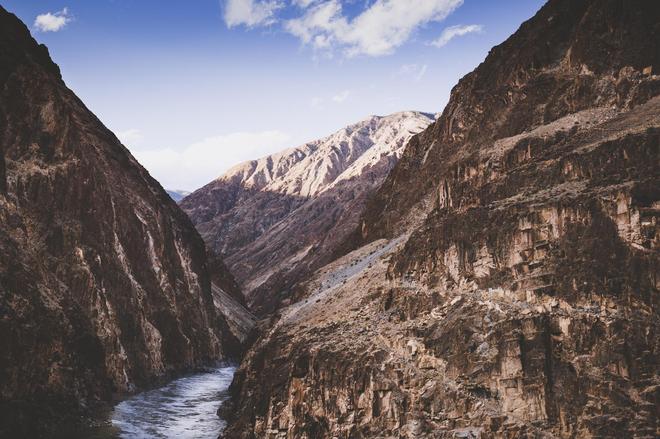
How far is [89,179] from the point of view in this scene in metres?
56.5

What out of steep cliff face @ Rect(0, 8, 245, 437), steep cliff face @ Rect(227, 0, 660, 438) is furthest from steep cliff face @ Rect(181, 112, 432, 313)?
steep cliff face @ Rect(227, 0, 660, 438)

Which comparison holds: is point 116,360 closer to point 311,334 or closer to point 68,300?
point 68,300

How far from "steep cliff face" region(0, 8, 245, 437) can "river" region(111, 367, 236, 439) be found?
1.99 meters

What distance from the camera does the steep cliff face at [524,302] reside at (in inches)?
877

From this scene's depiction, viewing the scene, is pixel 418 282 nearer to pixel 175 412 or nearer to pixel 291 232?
pixel 175 412

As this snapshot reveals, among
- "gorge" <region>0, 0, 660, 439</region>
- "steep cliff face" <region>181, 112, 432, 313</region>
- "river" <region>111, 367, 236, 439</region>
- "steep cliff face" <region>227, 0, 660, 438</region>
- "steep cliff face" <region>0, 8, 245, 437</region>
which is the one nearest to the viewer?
"steep cliff face" <region>227, 0, 660, 438</region>

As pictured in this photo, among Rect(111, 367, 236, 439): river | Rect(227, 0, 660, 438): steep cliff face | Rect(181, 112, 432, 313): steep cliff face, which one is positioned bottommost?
Rect(111, 367, 236, 439): river

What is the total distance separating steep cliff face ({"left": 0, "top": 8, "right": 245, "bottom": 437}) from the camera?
36.9 meters

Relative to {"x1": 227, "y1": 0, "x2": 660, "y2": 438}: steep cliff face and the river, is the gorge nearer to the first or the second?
{"x1": 227, "y1": 0, "x2": 660, "y2": 438}: steep cliff face

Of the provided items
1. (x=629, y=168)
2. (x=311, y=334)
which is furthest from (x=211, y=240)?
(x=629, y=168)

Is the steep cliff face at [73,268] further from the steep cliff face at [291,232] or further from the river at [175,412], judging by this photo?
the steep cliff face at [291,232]

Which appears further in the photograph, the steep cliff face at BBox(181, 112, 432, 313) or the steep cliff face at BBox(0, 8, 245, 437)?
Answer: the steep cliff face at BBox(181, 112, 432, 313)

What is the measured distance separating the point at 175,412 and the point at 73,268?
15822 mm

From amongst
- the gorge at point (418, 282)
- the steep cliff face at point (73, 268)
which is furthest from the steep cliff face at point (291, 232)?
the gorge at point (418, 282)
